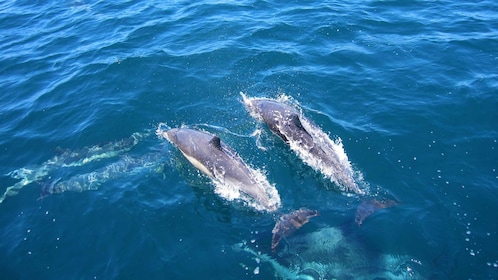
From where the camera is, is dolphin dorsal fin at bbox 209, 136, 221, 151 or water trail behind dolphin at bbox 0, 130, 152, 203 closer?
dolphin dorsal fin at bbox 209, 136, 221, 151

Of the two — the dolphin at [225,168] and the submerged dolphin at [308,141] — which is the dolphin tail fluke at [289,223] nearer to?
the dolphin at [225,168]

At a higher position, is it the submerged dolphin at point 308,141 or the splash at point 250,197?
the submerged dolphin at point 308,141

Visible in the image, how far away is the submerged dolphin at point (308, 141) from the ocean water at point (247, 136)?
420mm

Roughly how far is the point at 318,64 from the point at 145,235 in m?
13.7

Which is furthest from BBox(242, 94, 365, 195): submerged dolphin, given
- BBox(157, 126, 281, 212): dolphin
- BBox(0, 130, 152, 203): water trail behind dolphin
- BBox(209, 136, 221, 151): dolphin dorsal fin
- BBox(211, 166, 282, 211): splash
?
BBox(0, 130, 152, 203): water trail behind dolphin

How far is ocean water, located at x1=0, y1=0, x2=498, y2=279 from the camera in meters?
12.9

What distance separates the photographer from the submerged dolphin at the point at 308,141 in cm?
1518

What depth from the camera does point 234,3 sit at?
97.6ft

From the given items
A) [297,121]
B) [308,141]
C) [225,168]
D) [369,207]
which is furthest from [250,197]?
[369,207]

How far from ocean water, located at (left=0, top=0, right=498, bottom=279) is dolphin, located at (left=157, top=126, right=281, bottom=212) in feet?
1.52

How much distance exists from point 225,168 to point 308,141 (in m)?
3.74

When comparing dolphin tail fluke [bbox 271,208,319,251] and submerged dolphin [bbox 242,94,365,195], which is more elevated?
submerged dolphin [bbox 242,94,365,195]

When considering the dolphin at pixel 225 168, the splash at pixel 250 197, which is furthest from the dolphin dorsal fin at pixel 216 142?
the splash at pixel 250 197

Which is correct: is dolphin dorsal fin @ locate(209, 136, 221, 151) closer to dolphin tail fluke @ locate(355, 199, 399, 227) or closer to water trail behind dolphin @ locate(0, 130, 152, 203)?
water trail behind dolphin @ locate(0, 130, 152, 203)
